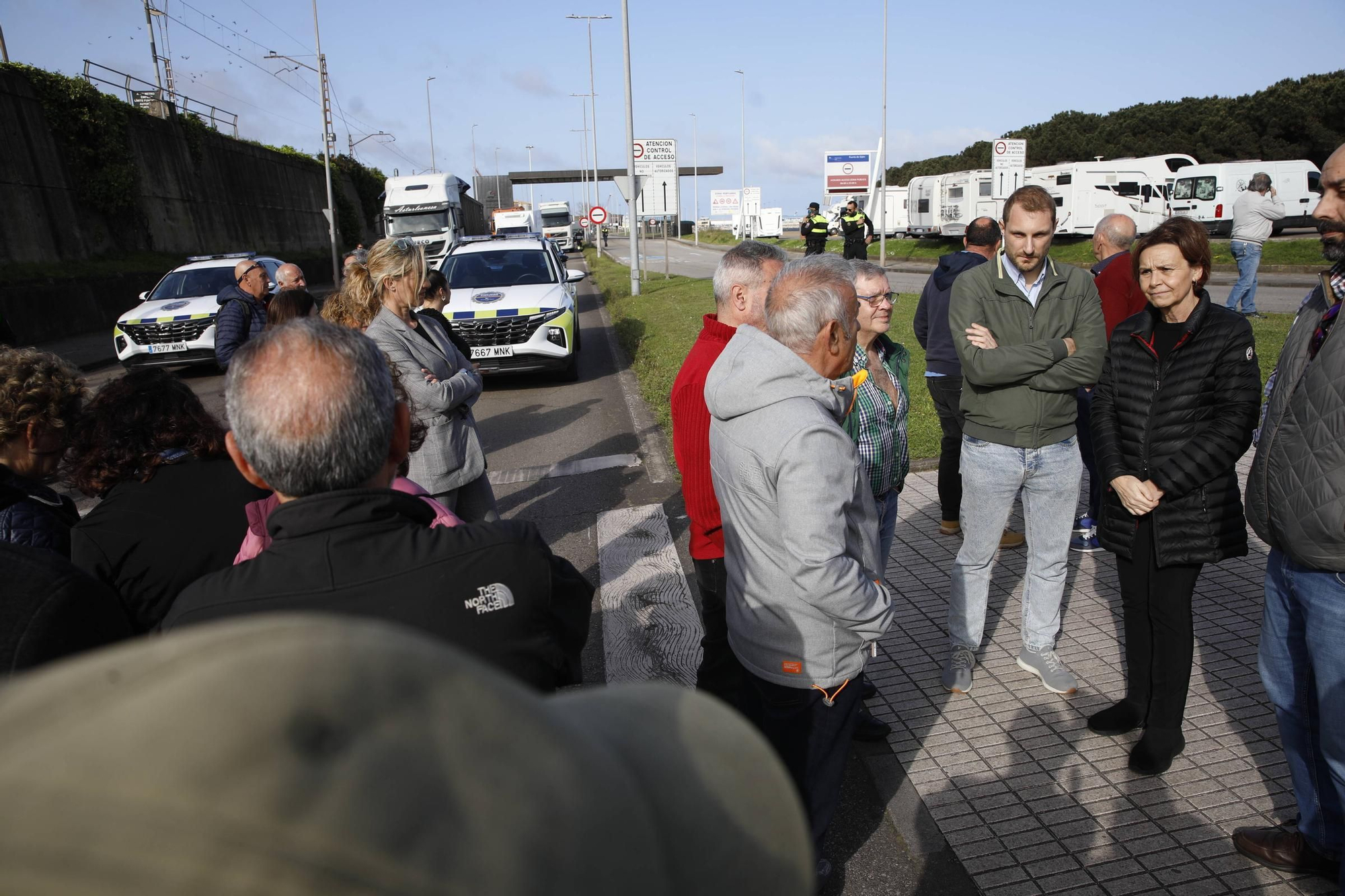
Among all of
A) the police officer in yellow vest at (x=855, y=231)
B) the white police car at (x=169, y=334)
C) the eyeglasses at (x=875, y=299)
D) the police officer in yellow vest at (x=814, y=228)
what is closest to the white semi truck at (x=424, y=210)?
the police officer in yellow vest at (x=814, y=228)

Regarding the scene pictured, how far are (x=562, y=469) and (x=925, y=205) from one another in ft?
122

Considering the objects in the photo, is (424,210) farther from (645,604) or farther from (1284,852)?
(1284,852)

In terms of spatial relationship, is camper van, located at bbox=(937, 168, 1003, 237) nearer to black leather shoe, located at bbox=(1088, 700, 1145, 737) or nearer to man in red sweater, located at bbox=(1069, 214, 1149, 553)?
man in red sweater, located at bbox=(1069, 214, 1149, 553)

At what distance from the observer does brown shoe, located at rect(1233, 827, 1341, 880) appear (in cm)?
277

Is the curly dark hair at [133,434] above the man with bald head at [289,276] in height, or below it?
above

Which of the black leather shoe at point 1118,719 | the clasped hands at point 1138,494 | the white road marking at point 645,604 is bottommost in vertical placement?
the white road marking at point 645,604

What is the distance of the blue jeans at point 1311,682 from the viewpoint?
2.53 meters

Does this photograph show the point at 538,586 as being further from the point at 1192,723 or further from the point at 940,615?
the point at 940,615

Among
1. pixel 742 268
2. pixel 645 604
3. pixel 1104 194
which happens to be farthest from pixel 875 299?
pixel 1104 194

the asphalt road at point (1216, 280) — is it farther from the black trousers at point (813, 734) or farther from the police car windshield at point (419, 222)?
the black trousers at point (813, 734)

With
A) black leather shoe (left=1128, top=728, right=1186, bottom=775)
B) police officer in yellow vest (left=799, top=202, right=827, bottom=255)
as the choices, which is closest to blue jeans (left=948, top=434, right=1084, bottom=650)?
black leather shoe (left=1128, top=728, right=1186, bottom=775)

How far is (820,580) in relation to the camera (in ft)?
7.80

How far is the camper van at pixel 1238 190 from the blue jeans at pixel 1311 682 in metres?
34.2

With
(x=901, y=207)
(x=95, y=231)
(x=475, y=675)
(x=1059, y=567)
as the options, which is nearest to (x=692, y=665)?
(x=1059, y=567)
